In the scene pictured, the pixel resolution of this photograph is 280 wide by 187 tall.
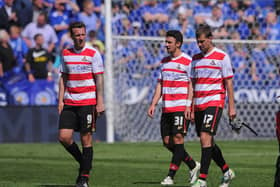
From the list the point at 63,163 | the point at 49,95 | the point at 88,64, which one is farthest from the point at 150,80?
the point at 88,64

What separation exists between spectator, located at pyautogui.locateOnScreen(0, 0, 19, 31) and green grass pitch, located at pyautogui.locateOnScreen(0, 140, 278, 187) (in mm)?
4332

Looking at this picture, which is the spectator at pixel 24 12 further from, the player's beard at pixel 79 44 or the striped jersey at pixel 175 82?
the player's beard at pixel 79 44

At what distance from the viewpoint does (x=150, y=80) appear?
71.2 ft

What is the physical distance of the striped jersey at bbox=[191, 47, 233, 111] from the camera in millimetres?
10070

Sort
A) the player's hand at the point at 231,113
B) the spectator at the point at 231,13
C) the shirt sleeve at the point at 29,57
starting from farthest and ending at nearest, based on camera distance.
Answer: the spectator at the point at 231,13 → the shirt sleeve at the point at 29,57 → the player's hand at the point at 231,113

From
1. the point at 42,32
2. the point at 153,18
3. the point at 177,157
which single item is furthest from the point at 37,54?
the point at 177,157

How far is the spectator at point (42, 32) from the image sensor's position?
2206 cm

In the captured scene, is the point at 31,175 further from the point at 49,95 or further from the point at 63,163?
the point at 49,95

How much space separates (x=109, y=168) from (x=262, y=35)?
36.2 feet

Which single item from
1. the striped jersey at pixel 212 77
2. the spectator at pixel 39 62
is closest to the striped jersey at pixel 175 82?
the striped jersey at pixel 212 77

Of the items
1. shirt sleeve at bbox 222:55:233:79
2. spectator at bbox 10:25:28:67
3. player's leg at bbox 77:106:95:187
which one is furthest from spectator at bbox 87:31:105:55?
shirt sleeve at bbox 222:55:233:79

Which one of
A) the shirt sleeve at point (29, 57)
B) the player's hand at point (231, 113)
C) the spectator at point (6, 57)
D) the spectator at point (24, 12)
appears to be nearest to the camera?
the player's hand at point (231, 113)

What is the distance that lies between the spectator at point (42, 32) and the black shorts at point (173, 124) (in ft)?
36.0

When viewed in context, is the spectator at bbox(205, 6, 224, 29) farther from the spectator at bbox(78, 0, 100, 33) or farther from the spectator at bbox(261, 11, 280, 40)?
the spectator at bbox(78, 0, 100, 33)
